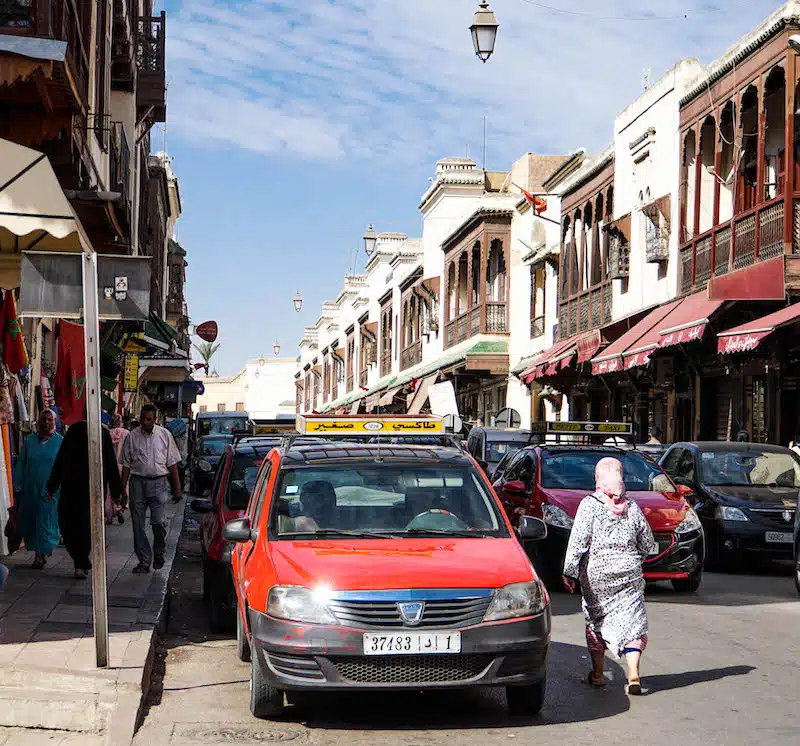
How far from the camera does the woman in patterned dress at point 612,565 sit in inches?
332

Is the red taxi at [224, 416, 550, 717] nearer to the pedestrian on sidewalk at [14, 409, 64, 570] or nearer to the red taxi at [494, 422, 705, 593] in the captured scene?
the red taxi at [494, 422, 705, 593]

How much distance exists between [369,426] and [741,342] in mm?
12278

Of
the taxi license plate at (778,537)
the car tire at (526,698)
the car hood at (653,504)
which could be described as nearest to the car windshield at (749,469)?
the taxi license plate at (778,537)

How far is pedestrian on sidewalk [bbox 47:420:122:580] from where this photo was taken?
13.1m

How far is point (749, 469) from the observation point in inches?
718

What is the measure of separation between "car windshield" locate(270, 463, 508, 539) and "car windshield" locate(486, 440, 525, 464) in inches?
615

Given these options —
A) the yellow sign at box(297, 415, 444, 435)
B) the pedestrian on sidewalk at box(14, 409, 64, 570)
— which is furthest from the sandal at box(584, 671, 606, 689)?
the pedestrian on sidewalk at box(14, 409, 64, 570)

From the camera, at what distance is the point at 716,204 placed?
86.9 ft

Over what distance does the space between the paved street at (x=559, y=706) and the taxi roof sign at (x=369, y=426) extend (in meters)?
1.86

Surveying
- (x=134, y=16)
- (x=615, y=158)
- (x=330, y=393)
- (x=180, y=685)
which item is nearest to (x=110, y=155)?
(x=134, y=16)

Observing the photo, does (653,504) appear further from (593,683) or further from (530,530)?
(530,530)

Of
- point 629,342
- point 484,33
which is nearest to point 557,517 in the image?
point 484,33

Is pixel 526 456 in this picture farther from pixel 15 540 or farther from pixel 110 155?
pixel 110 155

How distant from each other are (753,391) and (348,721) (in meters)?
19.5
